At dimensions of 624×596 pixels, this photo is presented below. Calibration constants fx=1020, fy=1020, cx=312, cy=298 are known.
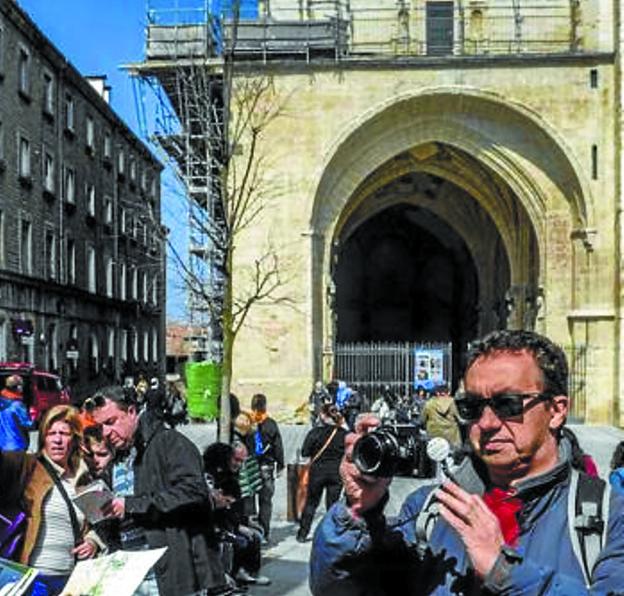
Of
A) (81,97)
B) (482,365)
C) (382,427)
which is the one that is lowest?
(382,427)

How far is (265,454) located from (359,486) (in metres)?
8.42

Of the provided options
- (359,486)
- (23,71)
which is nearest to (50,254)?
(23,71)

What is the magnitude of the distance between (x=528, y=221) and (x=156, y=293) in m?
30.0

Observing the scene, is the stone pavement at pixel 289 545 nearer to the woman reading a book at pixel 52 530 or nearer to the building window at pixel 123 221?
the woman reading a book at pixel 52 530

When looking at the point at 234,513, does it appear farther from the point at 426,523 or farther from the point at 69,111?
the point at 69,111

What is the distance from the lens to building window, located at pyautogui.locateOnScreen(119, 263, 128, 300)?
48441 mm

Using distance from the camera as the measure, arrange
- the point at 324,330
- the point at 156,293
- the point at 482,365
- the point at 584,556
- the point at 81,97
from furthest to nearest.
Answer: the point at 156,293 → the point at 81,97 → the point at 324,330 → the point at 482,365 → the point at 584,556

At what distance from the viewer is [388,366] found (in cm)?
3091

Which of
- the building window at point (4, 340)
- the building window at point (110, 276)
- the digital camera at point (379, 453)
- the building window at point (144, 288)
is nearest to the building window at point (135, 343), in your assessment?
the building window at point (144, 288)

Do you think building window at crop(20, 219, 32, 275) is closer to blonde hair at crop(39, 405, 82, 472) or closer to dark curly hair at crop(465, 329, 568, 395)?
blonde hair at crop(39, 405, 82, 472)

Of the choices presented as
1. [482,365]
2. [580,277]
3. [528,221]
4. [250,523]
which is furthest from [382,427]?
[528,221]

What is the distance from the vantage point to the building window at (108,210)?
45.2 m

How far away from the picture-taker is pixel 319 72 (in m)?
26.6

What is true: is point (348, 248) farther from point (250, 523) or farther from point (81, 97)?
point (250, 523)
